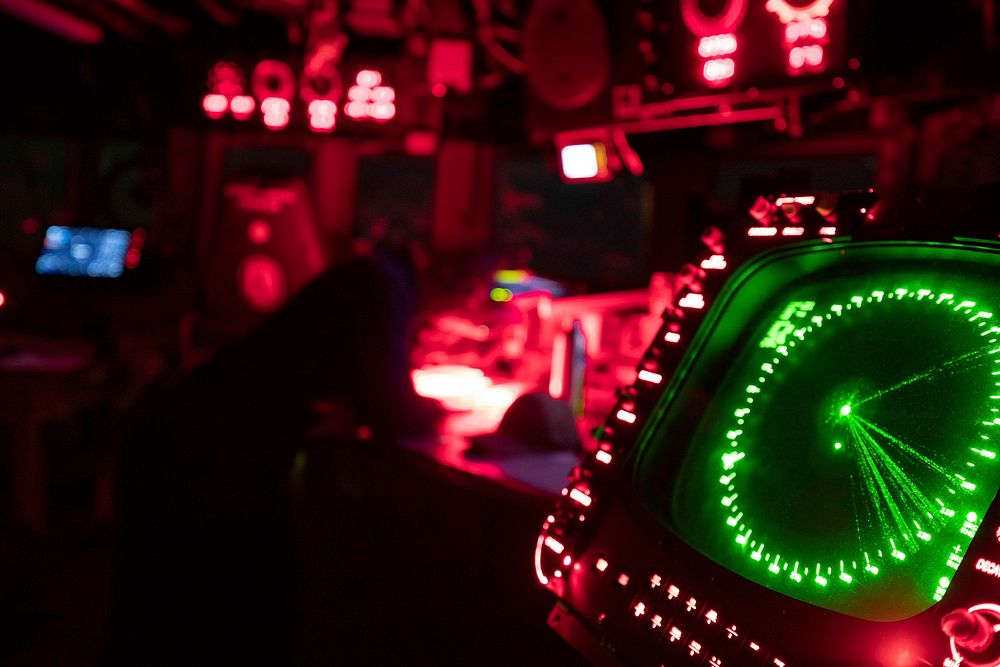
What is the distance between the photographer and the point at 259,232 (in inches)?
151

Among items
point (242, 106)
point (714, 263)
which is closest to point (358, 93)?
point (242, 106)

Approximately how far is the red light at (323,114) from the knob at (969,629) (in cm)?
341

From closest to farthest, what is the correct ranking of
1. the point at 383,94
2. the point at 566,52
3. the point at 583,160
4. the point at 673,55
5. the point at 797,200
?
the point at 797,200 < the point at 673,55 < the point at 566,52 < the point at 583,160 < the point at 383,94

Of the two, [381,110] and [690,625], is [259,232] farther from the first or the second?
[690,625]

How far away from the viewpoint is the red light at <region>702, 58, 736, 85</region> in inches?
75.0

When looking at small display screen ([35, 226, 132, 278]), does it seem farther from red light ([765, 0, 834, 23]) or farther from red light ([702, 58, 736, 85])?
red light ([765, 0, 834, 23])

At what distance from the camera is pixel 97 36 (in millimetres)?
4520

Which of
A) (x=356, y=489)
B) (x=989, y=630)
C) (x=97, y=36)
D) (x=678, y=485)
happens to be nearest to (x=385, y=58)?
(x=97, y=36)

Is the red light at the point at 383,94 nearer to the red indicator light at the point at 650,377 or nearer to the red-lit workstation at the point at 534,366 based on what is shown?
the red-lit workstation at the point at 534,366

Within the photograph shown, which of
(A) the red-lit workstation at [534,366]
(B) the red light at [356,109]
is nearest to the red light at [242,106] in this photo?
(A) the red-lit workstation at [534,366]

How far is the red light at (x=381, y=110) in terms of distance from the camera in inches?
138

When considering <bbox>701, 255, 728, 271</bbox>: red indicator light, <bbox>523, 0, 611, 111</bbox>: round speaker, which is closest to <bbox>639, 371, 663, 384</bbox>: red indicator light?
<bbox>701, 255, 728, 271</bbox>: red indicator light

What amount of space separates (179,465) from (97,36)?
4.06 metres

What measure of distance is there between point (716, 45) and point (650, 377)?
1.31 meters
